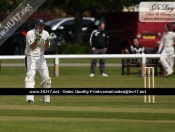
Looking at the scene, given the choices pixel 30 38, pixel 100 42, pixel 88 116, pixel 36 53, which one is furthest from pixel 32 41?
pixel 100 42

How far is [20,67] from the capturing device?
30.5 meters

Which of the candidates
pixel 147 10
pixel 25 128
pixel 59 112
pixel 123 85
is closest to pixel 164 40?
pixel 147 10

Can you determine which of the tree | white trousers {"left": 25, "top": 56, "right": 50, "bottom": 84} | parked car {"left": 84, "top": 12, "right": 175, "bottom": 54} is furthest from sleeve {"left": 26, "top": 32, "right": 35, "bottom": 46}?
the tree

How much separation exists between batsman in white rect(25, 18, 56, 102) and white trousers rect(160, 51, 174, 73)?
369 inches

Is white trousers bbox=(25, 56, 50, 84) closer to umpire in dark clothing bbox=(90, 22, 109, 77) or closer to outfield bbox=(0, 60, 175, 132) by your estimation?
outfield bbox=(0, 60, 175, 132)

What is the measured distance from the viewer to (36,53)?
636 inches

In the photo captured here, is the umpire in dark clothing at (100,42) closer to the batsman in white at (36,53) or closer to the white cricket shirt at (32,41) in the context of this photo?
the batsman in white at (36,53)

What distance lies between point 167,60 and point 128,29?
36.3 feet

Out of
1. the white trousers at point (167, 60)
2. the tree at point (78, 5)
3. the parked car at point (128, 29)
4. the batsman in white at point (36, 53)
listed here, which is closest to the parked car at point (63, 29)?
the tree at point (78, 5)

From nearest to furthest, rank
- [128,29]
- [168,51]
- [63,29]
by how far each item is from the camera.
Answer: [168,51] < [128,29] < [63,29]

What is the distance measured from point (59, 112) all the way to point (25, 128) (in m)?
2.28

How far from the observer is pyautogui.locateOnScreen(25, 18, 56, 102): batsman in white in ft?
52.1

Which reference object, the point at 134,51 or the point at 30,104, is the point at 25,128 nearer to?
the point at 30,104

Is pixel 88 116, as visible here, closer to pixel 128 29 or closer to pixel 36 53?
pixel 36 53
